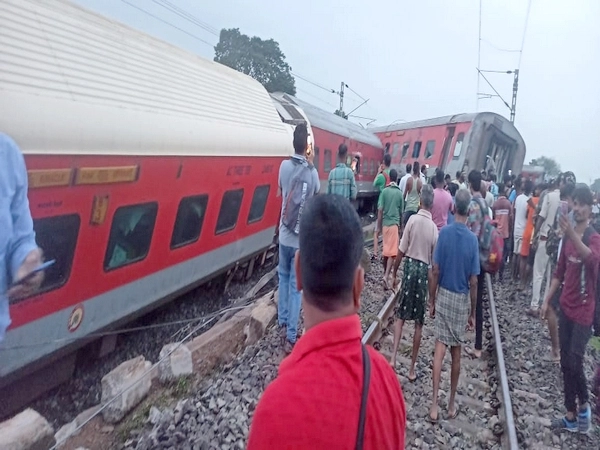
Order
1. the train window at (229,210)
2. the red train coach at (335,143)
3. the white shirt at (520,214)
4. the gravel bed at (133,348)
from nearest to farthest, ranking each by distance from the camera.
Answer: the gravel bed at (133,348), the train window at (229,210), the white shirt at (520,214), the red train coach at (335,143)

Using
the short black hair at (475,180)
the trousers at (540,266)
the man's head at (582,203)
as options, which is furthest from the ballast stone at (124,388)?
the trousers at (540,266)

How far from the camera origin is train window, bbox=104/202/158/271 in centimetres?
485

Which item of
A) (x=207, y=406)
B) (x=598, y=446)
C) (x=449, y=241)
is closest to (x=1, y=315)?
(x=207, y=406)

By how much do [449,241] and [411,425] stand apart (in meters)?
1.77

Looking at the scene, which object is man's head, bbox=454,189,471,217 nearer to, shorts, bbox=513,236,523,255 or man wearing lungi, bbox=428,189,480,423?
man wearing lungi, bbox=428,189,480,423

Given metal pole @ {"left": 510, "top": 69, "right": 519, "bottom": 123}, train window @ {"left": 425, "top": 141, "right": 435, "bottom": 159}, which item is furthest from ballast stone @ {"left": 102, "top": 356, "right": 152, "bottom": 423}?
metal pole @ {"left": 510, "top": 69, "right": 519, "bottom": 123}

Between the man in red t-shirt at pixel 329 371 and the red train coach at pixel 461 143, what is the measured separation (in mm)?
16058

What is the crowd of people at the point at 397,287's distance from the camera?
4.50 feet

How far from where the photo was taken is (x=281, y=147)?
9070mm

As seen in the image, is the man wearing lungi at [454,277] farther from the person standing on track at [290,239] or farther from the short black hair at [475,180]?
the short black hair at [475,180]

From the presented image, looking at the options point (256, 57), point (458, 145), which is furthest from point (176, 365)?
point (256, 57)

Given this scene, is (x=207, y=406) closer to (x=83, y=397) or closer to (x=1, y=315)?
(x=83, y=397)

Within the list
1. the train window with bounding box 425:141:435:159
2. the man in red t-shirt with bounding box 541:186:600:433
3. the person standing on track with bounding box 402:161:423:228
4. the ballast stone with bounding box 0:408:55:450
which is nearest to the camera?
the ballast stone with bounding box 0:408:55:450

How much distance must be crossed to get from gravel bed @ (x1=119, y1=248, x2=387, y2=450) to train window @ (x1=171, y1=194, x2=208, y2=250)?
1.54 m
